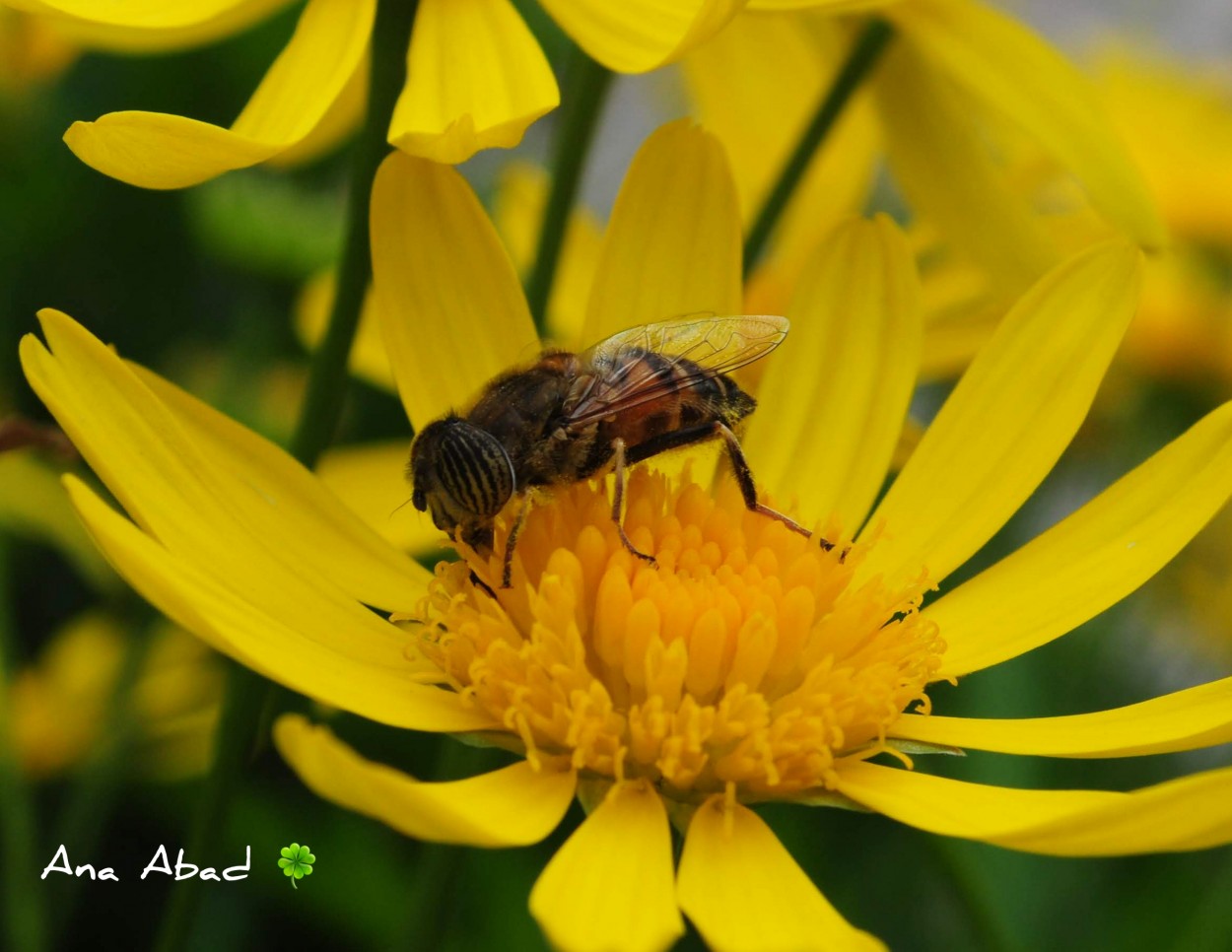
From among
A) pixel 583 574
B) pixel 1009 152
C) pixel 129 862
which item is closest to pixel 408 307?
pixel 583 574

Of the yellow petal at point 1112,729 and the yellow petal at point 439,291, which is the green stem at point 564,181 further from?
the yellow petal at point 1112,729

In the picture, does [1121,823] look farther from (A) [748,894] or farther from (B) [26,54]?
(B) [26,54]

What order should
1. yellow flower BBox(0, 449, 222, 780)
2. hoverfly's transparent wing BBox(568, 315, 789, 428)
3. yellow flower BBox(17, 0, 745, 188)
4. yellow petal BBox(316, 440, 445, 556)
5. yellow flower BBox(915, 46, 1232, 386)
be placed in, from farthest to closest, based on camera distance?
yellow flower BBox(0, 449, 222, 780) → yellow flower BBox(915, 46, 1232, 386) → yellow petal BBox(316, 440, 445, 556) → hoverfly's transparent wing BBox(568, 315, 789, 428) → yellow flower BBox(17, 0, 745, 188)

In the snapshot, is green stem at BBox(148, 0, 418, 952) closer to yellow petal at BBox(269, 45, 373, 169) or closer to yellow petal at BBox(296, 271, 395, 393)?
yellow petal at BBox(269, 45, 373, 169)

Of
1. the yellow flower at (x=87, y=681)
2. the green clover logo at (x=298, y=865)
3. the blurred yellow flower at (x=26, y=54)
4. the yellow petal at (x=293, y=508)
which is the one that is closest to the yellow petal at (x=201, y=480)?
the yellow petal at (x=293, y=508)

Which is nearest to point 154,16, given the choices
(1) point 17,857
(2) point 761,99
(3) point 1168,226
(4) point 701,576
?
(4) point 701,576

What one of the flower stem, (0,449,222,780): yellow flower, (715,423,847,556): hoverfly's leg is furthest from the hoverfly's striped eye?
(0,449,222,780): yellow flower

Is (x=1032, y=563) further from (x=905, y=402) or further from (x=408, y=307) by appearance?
(x=408, y=307)
